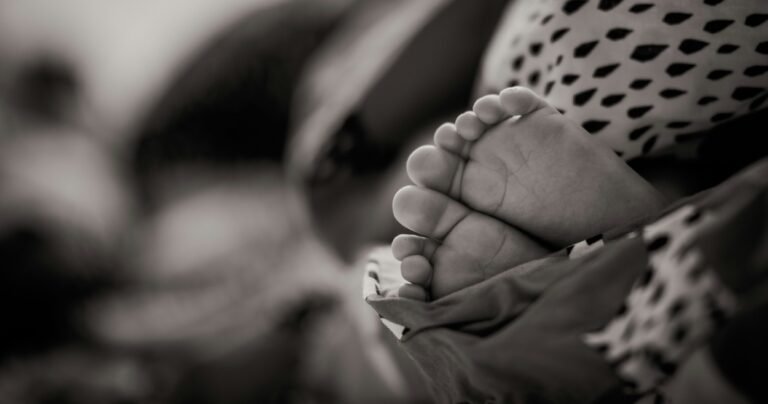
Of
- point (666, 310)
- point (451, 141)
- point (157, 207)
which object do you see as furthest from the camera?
point (157, 207)

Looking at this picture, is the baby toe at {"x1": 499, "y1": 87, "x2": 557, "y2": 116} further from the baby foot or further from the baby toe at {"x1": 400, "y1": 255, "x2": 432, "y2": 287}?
the baby toe at {"x1": 400, "y1": 255, "x2": 432, "y2": 287}

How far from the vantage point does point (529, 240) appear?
1.52 feet

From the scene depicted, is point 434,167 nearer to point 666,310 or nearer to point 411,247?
point 411,247

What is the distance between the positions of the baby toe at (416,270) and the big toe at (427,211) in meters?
0.03

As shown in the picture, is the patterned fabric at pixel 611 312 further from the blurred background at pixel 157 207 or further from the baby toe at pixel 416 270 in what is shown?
the blurred background at pixel 157 207

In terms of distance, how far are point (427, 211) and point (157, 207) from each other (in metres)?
0.73

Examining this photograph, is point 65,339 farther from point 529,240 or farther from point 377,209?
point 529,240

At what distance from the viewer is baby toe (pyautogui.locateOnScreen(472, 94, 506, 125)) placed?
447 millimetres

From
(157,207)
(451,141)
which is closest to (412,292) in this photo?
(451,141)

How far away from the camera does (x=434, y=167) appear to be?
0.46 metres

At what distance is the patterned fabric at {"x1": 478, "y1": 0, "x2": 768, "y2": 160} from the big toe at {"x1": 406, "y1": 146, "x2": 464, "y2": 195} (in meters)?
0.14

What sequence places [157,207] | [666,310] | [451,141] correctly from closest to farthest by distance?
[666,310] → [451,141] → [157,207]

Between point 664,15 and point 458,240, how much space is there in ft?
0.90

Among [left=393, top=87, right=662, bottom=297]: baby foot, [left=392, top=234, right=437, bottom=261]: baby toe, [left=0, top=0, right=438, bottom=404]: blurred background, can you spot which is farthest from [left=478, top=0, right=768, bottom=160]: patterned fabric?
[left=0, top=0, right=438, bottom=404]: blurred background
